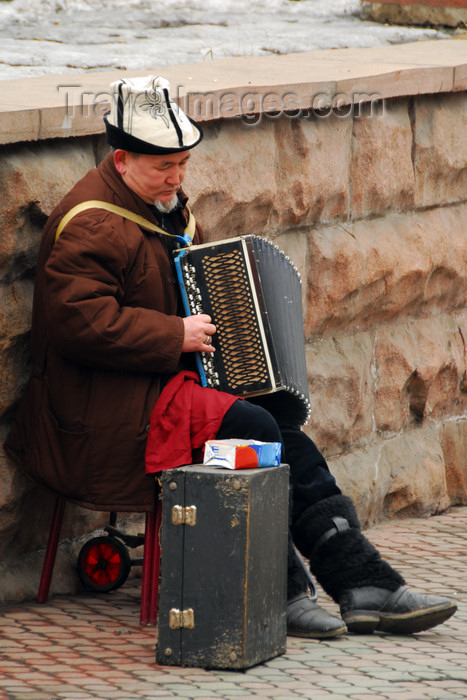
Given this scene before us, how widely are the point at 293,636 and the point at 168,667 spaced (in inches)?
21.1

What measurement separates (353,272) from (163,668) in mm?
2195

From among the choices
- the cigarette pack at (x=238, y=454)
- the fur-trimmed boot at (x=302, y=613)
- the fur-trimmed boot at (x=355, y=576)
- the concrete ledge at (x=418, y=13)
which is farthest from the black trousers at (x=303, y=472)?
the concrete ledge at (x=418, y=13)

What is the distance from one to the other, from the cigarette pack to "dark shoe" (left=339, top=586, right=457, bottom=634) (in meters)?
0.62

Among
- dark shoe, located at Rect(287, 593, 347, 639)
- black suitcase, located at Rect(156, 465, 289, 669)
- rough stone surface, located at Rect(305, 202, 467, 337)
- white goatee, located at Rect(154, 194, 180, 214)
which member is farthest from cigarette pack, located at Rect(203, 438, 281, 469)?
rough stone surface, located at Rect(305, 202, 467, 337)

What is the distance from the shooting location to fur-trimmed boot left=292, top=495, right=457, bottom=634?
13.0 ft

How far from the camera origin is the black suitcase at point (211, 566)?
3.50 m

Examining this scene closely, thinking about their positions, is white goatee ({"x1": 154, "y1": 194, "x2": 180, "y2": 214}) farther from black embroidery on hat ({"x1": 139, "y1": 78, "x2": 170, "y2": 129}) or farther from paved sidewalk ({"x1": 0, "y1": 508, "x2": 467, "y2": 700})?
paved sidewalk ({"x1": 0, "y1": 508, "x2": 467, "y2": 700})

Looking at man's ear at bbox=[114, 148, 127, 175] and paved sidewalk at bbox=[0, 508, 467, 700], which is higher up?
man's ear at bbox=[114, 148, 127, 175]

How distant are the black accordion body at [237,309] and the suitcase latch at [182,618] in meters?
0.69

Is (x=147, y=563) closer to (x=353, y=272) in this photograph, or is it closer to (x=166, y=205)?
(x=166, y=205)

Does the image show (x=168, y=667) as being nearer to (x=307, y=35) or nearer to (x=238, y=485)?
(x=238, y=485)

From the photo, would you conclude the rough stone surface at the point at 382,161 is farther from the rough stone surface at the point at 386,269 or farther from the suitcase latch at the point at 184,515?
the suitcase latch at the point at 184,515

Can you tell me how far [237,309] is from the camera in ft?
12.8

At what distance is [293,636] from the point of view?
3.96 m
